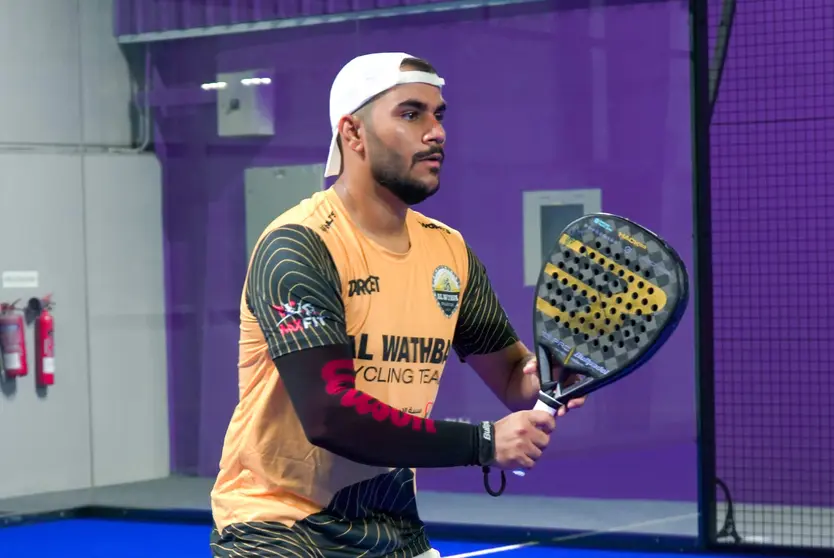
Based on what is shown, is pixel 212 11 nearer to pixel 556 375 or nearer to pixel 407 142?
pixel 407 142

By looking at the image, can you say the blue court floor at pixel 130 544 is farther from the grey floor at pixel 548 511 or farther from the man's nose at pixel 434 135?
the man's nose at pixel 434 135

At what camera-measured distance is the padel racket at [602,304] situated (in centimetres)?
277

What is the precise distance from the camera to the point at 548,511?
7.23m

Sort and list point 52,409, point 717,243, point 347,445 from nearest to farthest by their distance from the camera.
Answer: point 347,445 < point 717,243 < point 52,409

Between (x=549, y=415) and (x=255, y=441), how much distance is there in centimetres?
56

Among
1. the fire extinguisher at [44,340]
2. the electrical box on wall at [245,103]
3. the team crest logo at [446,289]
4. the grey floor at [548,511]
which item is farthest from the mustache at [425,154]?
the fire extinguisher at [44,340]

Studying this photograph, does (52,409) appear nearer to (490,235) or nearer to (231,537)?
(490,235)

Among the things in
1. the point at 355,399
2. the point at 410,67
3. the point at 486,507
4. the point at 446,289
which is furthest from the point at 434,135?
the point at 486,507

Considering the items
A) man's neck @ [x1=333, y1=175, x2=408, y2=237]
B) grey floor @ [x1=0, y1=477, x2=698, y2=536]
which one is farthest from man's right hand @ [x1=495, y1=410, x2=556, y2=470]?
grey floor @ [x1=0, y1=477, x2=698, y2=536]

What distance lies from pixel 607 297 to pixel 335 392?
0.58 meters

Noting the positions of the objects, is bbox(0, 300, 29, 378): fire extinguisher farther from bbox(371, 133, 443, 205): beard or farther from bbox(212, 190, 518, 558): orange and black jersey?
bbox(371, 133, 443, 205): beard

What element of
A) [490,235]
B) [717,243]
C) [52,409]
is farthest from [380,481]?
[52,409]

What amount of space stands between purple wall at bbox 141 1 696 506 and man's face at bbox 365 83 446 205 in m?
4.21

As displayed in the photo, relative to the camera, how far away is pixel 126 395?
8289mm
